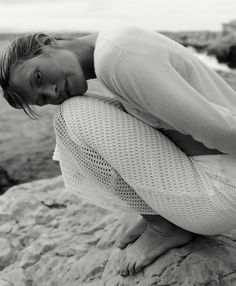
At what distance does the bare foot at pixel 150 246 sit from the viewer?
207cm

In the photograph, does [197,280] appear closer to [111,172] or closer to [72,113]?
[111,172]

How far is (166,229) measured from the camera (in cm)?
207

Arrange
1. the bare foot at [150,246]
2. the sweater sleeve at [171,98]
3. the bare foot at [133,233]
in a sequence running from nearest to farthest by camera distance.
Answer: the sweater sleeve at [171,98] < the bare foot at [150,246] < the bare foot at [133,233]

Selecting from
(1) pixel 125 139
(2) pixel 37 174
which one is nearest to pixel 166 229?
(1) pixel 125 139

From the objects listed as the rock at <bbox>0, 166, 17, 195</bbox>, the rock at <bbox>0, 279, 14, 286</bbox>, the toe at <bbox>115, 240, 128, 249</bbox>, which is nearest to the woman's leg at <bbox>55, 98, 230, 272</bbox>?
the toe at <bbox>115, 240, 128, 249</bbox>

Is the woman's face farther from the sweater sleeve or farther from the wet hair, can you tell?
the sweater sleeve

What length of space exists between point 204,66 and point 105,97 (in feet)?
1.26

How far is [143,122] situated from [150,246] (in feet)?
1.62

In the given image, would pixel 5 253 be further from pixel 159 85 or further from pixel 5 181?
pixel 5 181

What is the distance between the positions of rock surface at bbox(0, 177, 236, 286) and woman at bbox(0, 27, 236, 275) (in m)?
0.08

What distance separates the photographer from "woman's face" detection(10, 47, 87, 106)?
1927 mm

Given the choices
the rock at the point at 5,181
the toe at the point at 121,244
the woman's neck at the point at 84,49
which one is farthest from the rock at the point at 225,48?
the woman's neck at the point at 84,49

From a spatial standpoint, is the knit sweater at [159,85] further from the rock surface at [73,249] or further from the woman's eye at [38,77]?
the rock surface at [73,249]

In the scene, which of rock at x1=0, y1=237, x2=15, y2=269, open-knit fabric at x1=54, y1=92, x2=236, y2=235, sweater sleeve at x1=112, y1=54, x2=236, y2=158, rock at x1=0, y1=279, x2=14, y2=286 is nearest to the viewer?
sweater sleeve at x1=112, y1=54, x2=236, y2=158
